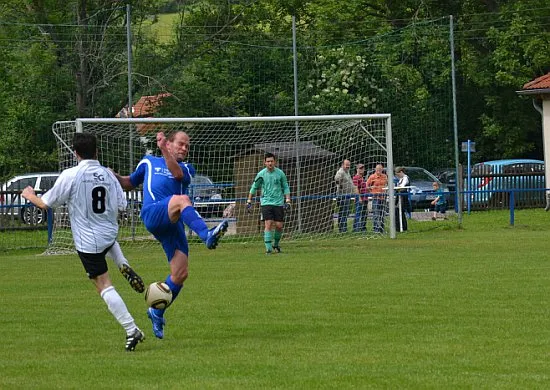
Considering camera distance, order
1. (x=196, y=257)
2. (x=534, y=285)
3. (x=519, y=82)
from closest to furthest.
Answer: (x=534, y=285) → (x=196, y=257) → (x=519, y=82)

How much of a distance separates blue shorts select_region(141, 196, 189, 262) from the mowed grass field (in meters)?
0.82

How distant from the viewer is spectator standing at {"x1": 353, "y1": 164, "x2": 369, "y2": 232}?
2750 centimetres

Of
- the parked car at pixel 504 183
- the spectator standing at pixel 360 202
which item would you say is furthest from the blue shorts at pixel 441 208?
the spectator standing at pixel 360 202

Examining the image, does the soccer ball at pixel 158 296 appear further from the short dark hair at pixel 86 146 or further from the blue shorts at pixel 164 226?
the short dark hair at pixel 86 146

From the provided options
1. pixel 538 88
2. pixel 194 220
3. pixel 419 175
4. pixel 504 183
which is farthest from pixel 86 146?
pixel 538 88

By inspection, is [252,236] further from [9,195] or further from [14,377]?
[14,377]

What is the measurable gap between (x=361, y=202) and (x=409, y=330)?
16.6 metres

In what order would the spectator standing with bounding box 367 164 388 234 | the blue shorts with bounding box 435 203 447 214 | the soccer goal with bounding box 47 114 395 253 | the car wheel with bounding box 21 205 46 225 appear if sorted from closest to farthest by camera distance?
the soccer goal with bounding box 47 114 395 253
the spectator standing with bounding box 367 164 388 234
the car wheel with bounding box 21 205 46 225
the blue shorts with bounding box 435 203 447 214

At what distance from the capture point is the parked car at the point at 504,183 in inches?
1484

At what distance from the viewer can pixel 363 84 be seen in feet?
119

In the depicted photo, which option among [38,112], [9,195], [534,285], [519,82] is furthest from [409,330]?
[519,82]

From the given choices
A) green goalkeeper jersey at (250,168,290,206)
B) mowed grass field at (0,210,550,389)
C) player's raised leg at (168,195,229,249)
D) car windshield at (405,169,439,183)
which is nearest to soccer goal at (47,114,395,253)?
green goalkeeper jersey at (250,168,290,206)

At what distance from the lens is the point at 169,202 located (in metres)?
11.1

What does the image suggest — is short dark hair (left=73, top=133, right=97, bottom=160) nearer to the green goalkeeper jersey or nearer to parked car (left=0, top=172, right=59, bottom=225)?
the green goalkeeper jersey
